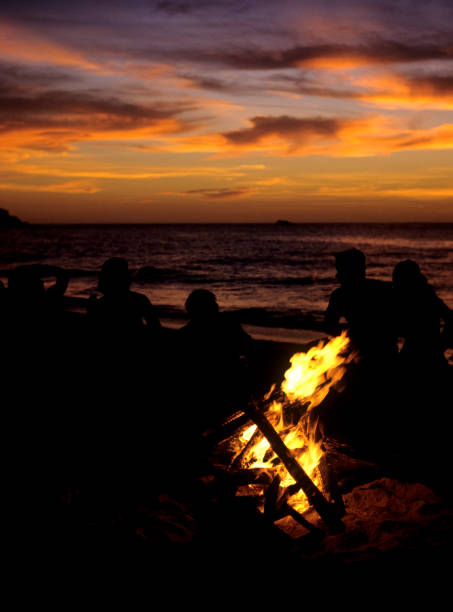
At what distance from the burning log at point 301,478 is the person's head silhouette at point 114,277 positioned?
2.00 metres

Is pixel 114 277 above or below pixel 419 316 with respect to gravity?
above

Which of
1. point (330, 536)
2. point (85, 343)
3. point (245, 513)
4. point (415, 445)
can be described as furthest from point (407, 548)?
point (85, 343)

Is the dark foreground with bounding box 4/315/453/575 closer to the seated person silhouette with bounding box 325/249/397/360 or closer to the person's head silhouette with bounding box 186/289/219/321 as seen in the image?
the seated person silhouette with bounding box 325/249/397/360

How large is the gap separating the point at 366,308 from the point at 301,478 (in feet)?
6.42

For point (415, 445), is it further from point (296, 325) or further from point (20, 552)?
point (296, 325)

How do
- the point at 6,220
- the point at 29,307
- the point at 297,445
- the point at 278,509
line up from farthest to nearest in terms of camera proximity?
1. the point at 6,220
2. the point at 29,307
3. the point at 297,445
4. the point at 278,509

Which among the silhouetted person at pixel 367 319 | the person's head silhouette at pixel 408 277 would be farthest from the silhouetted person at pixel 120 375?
the person's head silhouette at pixel 408 277

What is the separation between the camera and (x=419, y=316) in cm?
540

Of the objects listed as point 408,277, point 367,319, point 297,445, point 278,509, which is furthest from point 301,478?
point 408,277

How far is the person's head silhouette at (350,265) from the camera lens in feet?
17.7

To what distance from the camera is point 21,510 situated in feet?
15.6

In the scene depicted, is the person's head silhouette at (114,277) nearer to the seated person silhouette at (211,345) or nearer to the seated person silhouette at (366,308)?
the seated person silhouette at (211,345)

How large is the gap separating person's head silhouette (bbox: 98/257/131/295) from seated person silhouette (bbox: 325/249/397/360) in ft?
7.19

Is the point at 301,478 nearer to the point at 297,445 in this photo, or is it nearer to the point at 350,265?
the point at 297,445
